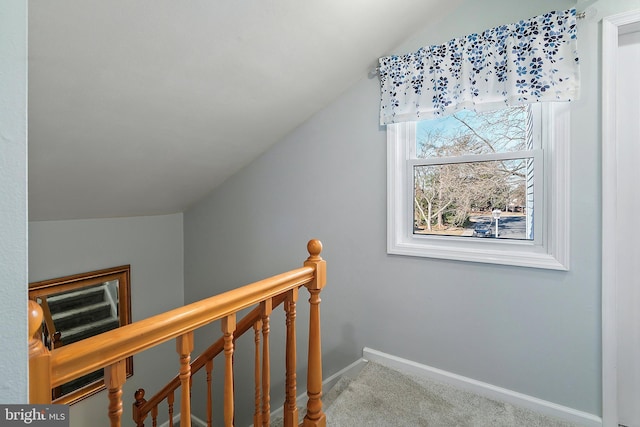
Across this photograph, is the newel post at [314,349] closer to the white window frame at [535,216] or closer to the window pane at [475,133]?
the white window frame at [535,216]

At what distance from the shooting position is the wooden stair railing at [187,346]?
601 mm

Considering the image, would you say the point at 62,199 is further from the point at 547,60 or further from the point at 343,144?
the point at 547,60

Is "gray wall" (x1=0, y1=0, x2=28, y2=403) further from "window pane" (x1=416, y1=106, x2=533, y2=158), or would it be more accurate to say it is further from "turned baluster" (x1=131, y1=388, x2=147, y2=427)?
"turned baluster" (x1=131, y1=388, x2=147, y2=427)

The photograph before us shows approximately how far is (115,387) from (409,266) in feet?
5.36

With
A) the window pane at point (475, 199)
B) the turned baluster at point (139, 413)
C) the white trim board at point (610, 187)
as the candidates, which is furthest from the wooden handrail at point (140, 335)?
the turned baluster at point (139, 413)

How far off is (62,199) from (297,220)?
1573mm

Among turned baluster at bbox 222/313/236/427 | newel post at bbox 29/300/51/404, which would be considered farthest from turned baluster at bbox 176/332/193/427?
newel post at bbox 29/300/51/404

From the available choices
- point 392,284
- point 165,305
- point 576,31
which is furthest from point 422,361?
point 165,305

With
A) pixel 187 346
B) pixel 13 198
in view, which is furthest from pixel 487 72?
pixel 13 198

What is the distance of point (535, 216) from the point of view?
173 cm

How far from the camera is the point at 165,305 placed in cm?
323

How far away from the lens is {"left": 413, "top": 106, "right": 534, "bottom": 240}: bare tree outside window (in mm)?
1785

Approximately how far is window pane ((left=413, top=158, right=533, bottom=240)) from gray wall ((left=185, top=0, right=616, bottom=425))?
8.4 inches

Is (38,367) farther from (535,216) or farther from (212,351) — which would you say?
(535,216)
